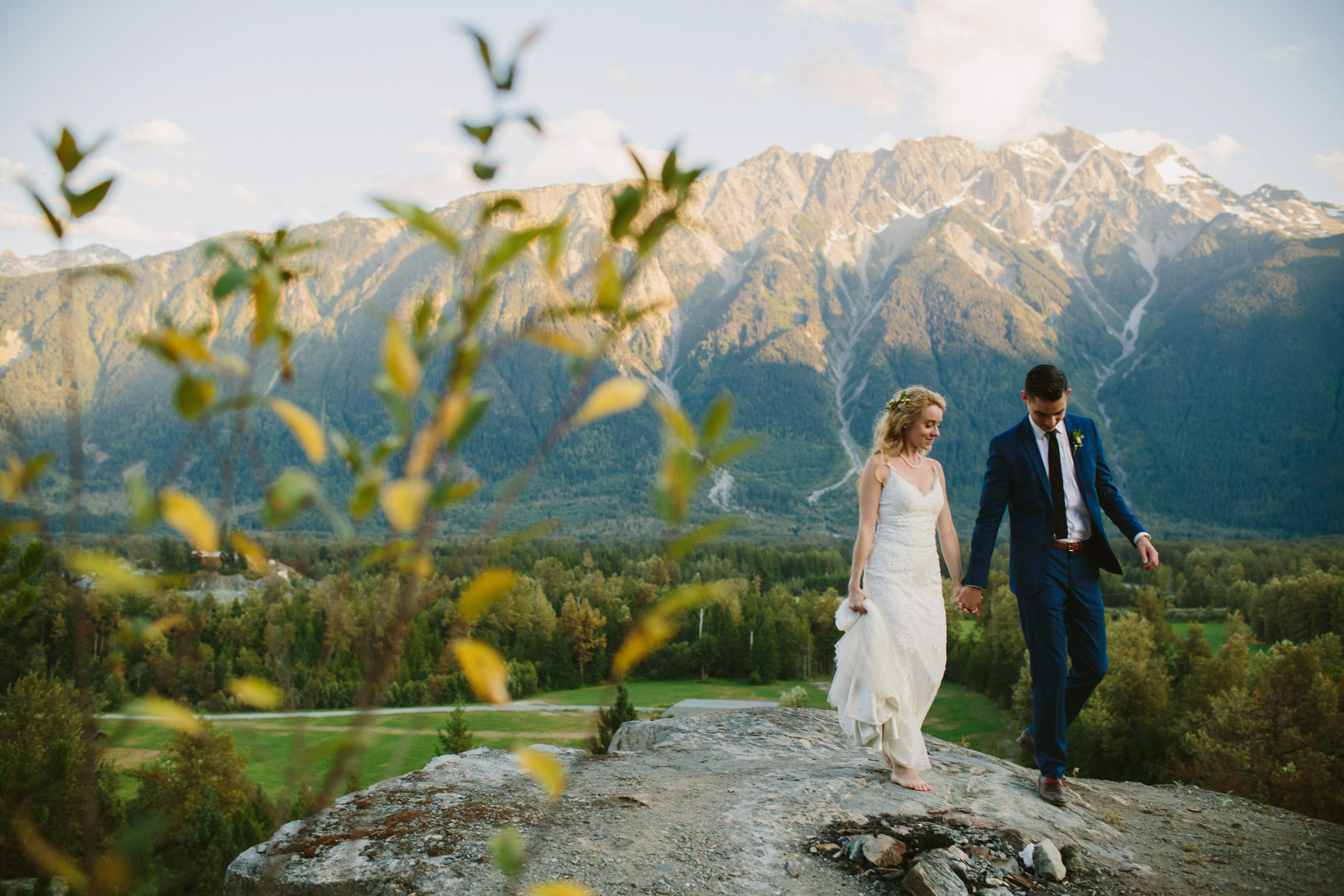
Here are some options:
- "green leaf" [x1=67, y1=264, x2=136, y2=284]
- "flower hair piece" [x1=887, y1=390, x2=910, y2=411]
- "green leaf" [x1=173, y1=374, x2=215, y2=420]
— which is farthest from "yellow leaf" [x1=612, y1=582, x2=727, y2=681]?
"flower hair piece" [x1=887, y1=390, x2=910, y2=411]

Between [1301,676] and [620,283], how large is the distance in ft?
101

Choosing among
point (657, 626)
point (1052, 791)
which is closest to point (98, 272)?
point (657, 626)

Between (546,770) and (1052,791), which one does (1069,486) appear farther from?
(546,770)

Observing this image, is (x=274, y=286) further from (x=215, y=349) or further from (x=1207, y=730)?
(x=1207, y=730)

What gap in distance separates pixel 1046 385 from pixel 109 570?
568 cm

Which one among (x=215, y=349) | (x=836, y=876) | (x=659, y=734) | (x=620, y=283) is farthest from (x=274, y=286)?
(x=659, y=734)

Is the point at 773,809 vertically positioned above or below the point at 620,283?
below

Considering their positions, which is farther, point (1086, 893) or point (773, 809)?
point (773, 809)

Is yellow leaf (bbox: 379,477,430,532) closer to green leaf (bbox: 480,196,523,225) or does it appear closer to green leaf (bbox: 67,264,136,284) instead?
green leaf (bbox: 480,196,523,225)

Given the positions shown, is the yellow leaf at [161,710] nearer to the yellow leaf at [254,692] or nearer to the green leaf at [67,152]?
the yellow leaf at [254,692]

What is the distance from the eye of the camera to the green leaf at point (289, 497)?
1099 mm

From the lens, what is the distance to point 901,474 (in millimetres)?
6066

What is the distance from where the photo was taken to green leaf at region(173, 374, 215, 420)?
4.16ft

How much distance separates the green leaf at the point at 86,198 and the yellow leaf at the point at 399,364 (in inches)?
33.0
